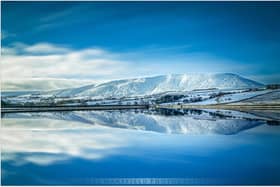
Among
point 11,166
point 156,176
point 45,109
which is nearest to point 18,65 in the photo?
point 45,109

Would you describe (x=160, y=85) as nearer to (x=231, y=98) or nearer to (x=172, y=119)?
(x=172, y=119)

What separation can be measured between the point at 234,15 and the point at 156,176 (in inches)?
83.9

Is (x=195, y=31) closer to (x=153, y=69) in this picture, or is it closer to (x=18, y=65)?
(x=153, y=69)

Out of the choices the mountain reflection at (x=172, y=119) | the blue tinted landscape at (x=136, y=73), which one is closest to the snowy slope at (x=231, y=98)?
the blue tinted landscape at (x=136, y=73)

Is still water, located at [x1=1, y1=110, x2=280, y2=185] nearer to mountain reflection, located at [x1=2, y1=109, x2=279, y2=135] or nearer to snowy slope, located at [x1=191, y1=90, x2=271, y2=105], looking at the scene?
mountain reflection, located at [x1=2, y1=109, x2=279, y2=135]

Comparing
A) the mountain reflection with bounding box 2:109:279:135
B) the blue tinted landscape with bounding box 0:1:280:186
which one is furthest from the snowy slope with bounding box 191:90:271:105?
the mountain reflection with bounding box 2:109:279:135

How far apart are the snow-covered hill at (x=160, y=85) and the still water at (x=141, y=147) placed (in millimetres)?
275

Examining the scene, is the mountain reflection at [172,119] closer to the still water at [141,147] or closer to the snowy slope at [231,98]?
the still water at [141,147]

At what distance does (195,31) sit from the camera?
15.1 ft

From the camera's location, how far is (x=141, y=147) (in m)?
4.32

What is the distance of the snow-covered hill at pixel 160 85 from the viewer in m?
4.61

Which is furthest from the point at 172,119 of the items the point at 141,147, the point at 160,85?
the point at 141,147

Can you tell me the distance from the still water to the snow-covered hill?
0.27 meters

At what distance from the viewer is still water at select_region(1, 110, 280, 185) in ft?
12.4
